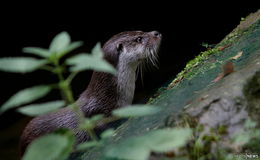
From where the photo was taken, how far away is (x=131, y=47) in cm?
455

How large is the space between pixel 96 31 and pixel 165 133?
8055mm

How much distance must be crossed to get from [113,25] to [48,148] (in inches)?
312

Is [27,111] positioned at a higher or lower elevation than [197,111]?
higher

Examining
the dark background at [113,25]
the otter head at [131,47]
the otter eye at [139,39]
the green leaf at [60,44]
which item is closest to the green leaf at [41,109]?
the green leaf at [60,44]

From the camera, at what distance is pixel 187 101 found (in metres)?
2.08

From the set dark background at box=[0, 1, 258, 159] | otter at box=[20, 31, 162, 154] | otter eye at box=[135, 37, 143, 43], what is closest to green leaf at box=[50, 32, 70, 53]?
otter at box=[20, 31, 162, 154]

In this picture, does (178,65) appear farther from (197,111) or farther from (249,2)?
(197,111)

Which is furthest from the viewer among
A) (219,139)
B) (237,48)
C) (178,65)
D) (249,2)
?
(249,2)

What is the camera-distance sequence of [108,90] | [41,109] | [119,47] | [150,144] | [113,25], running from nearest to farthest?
1. [150,144]
2. [41,109]
3. [108,90]
4. [119,47]
5. [113,25]

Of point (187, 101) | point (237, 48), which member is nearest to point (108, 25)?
point (237, 48)

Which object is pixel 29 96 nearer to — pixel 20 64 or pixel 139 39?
pixel 20 64

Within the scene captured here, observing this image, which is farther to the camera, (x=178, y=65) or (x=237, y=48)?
(x=178, y=65)

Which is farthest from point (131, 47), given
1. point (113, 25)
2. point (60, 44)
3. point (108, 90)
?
point (113, 25)

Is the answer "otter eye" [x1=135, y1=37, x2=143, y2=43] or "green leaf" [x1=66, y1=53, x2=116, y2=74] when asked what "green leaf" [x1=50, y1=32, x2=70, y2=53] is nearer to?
"green leaf" [x1=66, y1=53, x2=116, y2=74]
